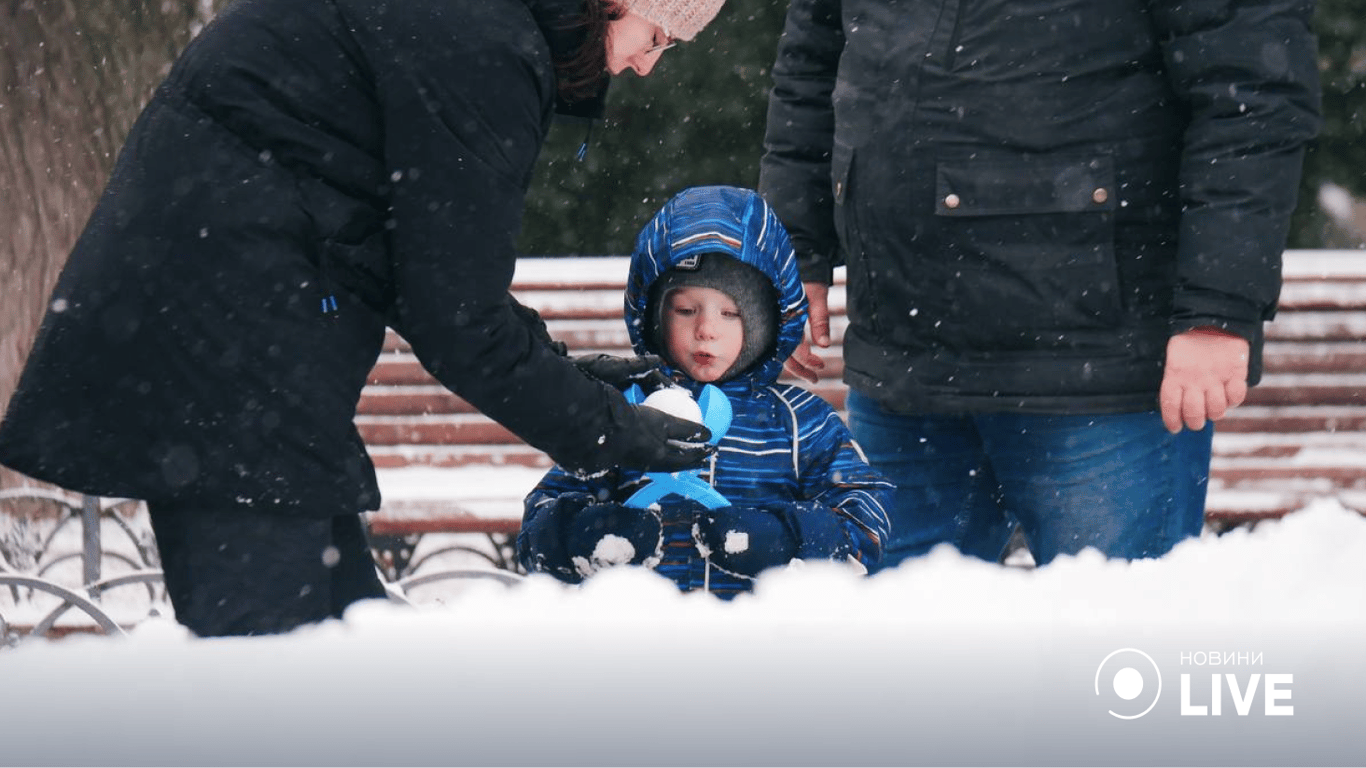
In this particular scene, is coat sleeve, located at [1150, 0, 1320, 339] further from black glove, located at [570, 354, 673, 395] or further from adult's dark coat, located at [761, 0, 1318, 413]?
black glove, located at [570, 354, 673, 395]

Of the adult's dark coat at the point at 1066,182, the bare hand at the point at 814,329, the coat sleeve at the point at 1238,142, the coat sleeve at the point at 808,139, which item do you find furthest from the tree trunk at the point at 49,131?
the coat sleeve at the point at 1238,142

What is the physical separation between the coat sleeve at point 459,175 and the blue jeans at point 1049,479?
87 cm

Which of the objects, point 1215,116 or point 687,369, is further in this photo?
point 687,369

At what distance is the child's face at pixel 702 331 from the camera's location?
7.60 ft

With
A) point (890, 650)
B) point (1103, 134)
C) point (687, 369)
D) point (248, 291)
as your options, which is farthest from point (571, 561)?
point (890, 650)

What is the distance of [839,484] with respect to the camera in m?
2.24

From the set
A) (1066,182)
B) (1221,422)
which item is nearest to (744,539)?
(1066,182)

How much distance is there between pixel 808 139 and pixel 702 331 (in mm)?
519

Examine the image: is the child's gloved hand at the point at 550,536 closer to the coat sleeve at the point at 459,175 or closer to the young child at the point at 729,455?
the young child at the point at 729,455

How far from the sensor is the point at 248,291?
1.68m

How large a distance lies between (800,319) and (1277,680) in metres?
1.48

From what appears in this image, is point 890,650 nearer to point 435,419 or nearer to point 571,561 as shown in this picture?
point 571,561

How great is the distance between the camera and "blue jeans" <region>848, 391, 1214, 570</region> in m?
2.21

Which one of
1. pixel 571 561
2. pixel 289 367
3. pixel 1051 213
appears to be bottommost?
pixel 571 561
